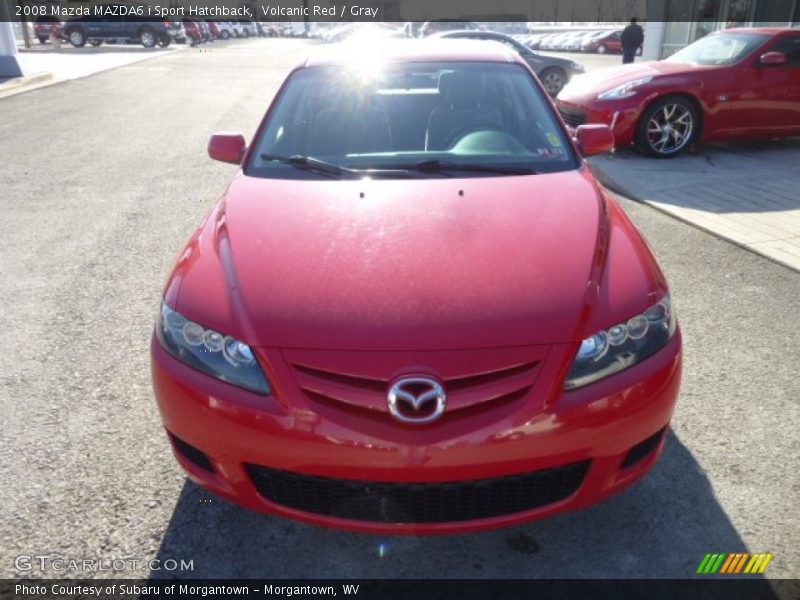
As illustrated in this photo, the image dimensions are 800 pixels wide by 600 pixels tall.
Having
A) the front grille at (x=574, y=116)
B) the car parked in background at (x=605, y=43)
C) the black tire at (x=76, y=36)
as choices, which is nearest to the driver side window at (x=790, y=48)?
the front grille at (x=574, y=116)

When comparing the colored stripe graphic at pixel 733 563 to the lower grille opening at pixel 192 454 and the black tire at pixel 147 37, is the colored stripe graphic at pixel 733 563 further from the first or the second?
the black tire at pixel 147 37

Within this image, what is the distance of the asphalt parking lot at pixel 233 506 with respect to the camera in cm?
227

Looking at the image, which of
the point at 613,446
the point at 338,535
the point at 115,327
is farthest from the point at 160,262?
the point at 613,446

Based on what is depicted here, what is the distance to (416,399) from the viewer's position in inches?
73.2

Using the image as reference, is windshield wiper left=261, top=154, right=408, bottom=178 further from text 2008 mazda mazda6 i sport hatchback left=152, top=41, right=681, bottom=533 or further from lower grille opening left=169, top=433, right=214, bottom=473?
lower grille opening left=169, top=433, right=214, bottom=473

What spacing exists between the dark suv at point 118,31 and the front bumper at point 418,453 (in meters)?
35.8

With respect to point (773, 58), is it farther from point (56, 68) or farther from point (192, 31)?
point (192, 31)

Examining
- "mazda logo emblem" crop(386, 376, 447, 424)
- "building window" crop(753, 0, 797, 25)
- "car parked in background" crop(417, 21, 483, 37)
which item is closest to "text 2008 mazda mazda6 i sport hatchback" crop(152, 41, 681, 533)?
"mazda logo emblem" crop(386, 376, 447, 424)

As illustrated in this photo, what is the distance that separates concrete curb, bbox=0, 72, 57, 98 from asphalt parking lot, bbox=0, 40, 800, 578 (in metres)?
10.5

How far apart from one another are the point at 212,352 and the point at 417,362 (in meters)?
0.66

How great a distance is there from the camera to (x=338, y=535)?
2369mm

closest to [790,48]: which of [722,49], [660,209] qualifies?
[722,49]

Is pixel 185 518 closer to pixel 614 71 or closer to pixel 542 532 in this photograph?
pixel 542 532

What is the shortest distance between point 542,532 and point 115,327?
273cm
